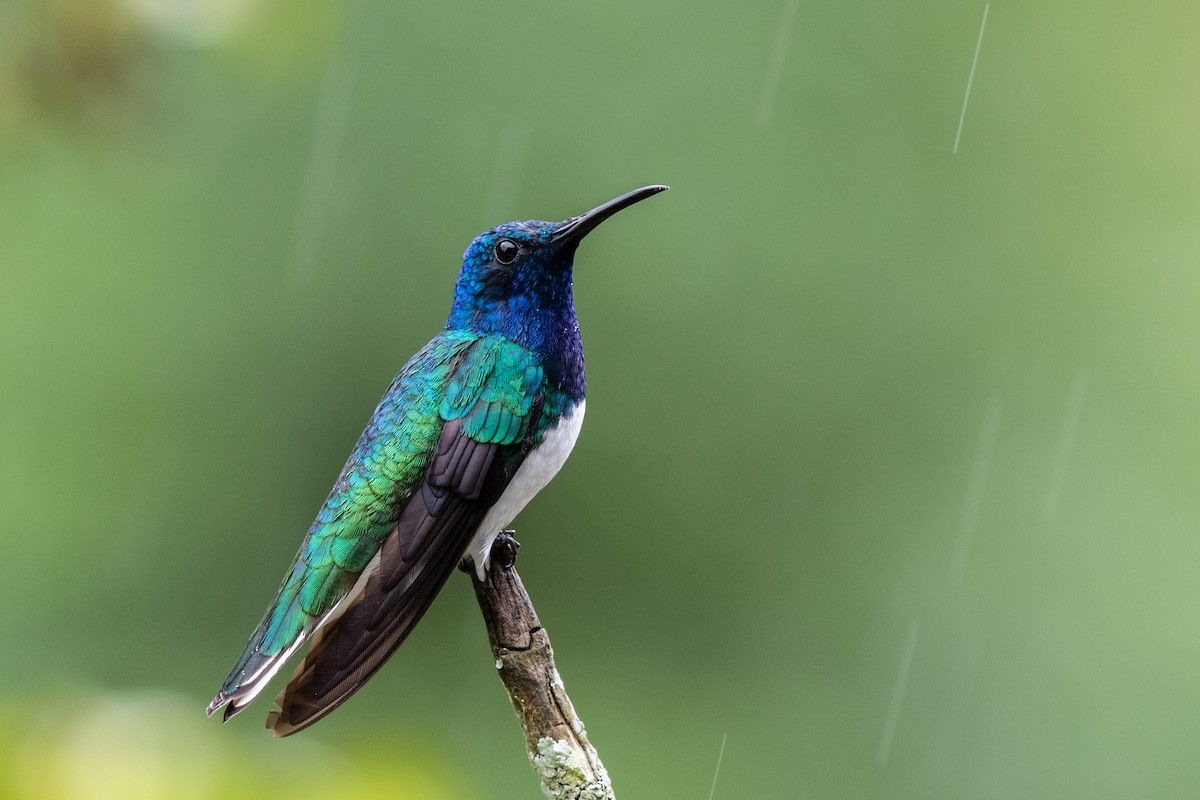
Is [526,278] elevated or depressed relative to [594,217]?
depressed

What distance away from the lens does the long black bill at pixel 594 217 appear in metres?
2.97

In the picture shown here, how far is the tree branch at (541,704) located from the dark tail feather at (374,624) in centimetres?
32

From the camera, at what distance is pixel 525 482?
10.2ft

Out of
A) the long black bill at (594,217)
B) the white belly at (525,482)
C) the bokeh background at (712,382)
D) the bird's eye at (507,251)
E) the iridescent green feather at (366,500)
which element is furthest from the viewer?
the bokeh background at (712,382)

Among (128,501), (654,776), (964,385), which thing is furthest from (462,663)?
(964,385)

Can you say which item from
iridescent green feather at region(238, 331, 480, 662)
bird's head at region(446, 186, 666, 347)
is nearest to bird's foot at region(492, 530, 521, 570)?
iridescent green feather at region(238, 331, 480, 662)

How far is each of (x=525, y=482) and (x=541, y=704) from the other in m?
0.53

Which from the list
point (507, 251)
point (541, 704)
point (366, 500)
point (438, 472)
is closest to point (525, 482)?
point (438, 472)

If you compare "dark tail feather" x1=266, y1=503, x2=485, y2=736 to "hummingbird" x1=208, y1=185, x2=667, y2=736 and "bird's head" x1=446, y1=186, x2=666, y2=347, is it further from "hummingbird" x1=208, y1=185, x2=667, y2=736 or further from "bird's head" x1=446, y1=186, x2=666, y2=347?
"bird's head" x1=446, y1=186, x2=666, y2=347

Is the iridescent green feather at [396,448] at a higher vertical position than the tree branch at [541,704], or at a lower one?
higher

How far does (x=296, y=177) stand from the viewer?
25.5 ft

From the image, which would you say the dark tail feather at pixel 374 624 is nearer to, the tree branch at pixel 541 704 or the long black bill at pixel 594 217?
the tree branch at pixel 541 704

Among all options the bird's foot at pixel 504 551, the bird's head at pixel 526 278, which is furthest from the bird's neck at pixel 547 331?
the bird's foot at pixel 504 551

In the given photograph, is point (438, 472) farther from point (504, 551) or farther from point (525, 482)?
point (504, 551)
